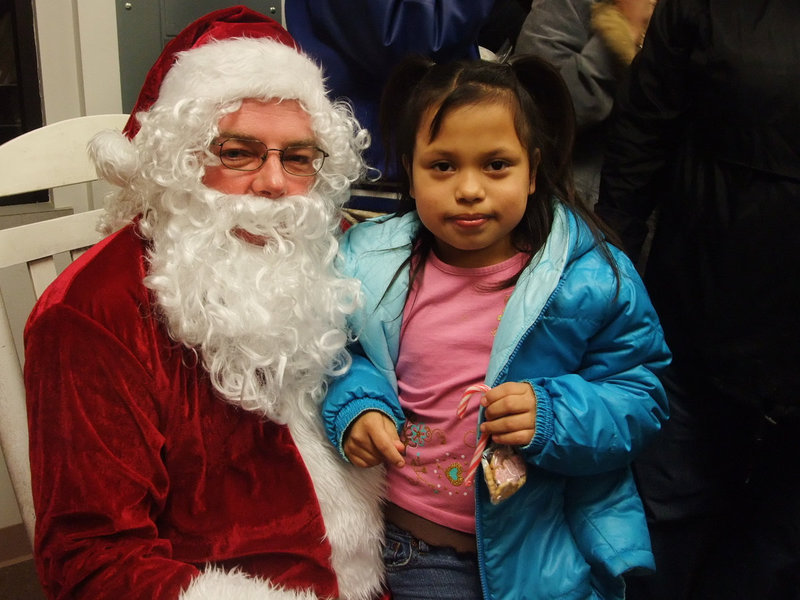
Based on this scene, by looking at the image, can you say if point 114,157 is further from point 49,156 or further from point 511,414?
point 511,414

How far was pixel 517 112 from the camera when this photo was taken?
115cm

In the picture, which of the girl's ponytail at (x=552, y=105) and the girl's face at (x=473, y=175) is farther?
the girl's ponytail at (x=552, y=105)

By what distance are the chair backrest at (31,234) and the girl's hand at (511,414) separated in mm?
867

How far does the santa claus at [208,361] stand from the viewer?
1018mm

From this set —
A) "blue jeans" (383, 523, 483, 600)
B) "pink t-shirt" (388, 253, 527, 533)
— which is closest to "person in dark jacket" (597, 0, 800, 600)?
"pink t-shirt" (388, 253, 527, 533)

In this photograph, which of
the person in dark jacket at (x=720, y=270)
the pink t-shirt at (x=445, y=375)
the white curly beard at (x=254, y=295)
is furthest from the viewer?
the person in dark jacket at (x=720, y=270)

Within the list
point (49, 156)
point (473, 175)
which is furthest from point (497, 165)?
point (49, 156)

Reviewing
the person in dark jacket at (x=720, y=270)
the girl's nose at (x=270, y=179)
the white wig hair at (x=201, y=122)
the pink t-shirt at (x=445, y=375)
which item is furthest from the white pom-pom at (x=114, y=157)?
the person in dark jacket at (x=720, y=270)

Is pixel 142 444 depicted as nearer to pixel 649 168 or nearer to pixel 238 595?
pixel 238 595

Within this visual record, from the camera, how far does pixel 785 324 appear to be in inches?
53.7

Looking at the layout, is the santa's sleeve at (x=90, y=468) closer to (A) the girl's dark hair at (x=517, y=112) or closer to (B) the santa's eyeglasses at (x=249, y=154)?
(B) the santa's eyeglasses at (x=249, y=154)

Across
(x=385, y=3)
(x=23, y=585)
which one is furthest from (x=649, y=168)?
(x=23, y=585)

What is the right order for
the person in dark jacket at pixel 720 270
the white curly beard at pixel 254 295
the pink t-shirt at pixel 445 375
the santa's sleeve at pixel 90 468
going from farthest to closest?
the person in dark jacket at pixel 720 270 → the pink t-shirt at pixel 445 375 → the white curly beard at pixel 254 295 → the santa's sleeve at pixel 90 468

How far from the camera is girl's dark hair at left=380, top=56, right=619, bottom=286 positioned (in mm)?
1151
